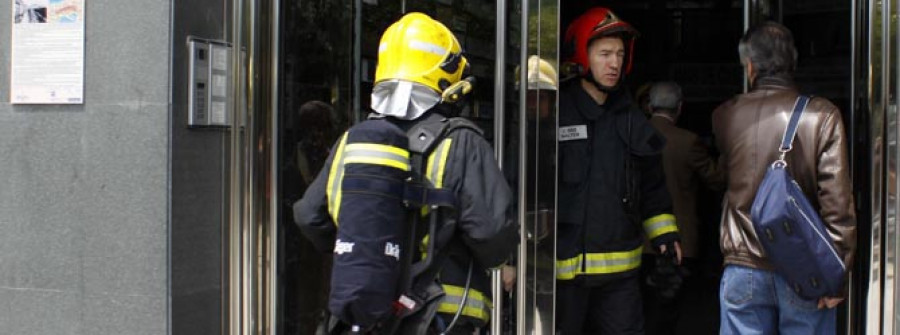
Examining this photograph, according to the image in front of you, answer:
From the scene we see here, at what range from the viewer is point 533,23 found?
13.4 ft

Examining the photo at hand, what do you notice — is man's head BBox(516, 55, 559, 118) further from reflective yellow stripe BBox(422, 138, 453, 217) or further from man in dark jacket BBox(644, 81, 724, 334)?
man in dark jacket BBox(644, 81, 724, 334)

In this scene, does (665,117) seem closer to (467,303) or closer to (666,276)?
(666,276)

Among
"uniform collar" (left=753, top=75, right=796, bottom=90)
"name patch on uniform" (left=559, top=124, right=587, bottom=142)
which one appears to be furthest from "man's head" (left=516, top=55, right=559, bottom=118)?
"uniform collar" (left=753, top=75, right=796, bottom=90)

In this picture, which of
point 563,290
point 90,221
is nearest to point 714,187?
point 563,290

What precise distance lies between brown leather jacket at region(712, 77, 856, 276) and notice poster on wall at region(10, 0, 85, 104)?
2.60 meters

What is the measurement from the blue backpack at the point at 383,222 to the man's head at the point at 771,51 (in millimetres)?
1201

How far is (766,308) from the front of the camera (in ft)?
11.7

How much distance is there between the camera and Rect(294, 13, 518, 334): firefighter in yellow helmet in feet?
10.0

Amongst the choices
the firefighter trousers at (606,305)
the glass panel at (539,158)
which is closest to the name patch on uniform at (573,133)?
the glass panel at (539,158)

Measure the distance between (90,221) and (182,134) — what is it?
57 centimetres

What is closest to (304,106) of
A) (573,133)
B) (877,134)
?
(573,133)

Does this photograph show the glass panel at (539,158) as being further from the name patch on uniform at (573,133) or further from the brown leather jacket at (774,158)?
the brown leather jacket at (774,158)

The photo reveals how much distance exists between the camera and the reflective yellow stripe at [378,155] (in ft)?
9.64

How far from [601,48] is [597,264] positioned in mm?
912
